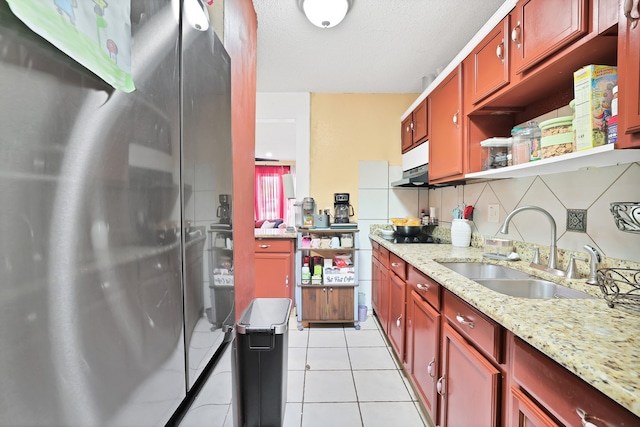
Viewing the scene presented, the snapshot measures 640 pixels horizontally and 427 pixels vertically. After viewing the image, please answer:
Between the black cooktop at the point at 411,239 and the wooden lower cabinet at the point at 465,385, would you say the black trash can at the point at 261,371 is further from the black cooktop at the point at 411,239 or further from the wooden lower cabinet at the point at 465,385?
the black cooktop at the point at 411,239

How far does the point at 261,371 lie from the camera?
1240mm

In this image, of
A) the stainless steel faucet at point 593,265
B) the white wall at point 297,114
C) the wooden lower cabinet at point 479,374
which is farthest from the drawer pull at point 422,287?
the white wall at point 297,114

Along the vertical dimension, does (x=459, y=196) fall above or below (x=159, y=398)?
above

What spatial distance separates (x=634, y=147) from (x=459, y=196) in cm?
169

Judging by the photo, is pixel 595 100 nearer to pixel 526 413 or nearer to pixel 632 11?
pixel 632 11

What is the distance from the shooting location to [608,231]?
3.84ft

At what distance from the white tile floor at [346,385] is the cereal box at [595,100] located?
1.57 m

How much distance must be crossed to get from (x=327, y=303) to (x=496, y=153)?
6.30ft

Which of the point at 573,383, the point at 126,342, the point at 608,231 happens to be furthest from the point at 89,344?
the point at 608,231

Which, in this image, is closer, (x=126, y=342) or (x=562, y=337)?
(x=126, y=342)

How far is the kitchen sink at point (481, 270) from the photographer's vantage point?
1.56 metres

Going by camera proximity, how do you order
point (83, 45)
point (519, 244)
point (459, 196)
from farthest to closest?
point (459, 196), point (519, 244), point (83, 45)

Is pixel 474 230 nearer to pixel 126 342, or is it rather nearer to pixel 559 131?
pixel 559 131

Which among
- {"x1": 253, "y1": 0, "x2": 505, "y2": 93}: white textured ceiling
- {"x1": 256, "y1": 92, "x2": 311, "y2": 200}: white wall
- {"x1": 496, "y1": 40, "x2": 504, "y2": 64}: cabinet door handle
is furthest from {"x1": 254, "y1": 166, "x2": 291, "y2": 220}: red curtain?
{"x1": 496, "y1": 40, "x2": 504, "y2": 64}: cabinet door handle
